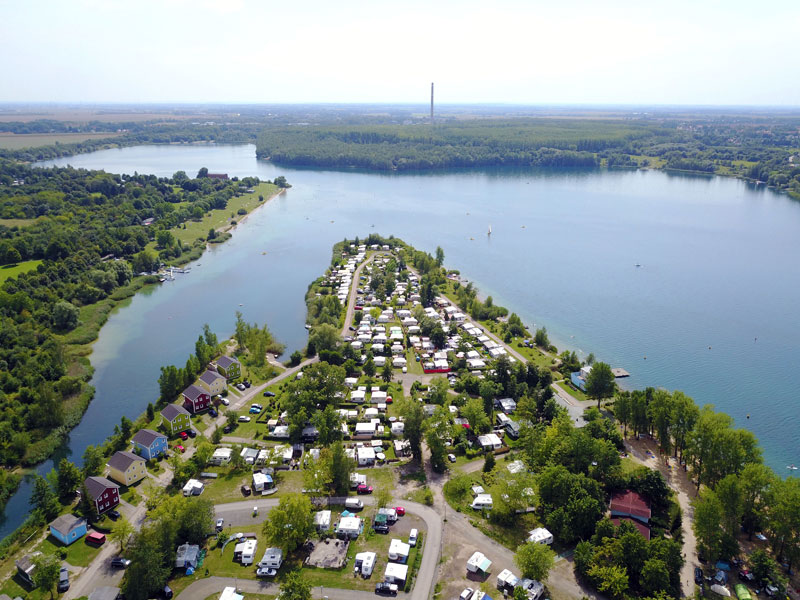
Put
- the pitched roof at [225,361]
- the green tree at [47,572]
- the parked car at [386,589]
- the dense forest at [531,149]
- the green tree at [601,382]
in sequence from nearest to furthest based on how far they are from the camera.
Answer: the green tree at [47,572] < the parked car at [386,589] < the green tree at [601,382] < the pitched roof at [225,361] < the dense forest at [531,149]

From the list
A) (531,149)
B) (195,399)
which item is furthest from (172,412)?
(531,149)

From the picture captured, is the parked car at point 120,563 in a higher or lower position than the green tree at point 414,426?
Answer: lower

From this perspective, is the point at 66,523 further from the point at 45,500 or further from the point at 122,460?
the point at 122,460

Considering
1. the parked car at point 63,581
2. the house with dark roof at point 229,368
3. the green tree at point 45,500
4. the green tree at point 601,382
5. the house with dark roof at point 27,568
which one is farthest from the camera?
the house with dark roof at point 229,368

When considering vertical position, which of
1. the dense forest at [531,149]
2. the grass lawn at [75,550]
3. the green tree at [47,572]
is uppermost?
the dense forest at [531,149]

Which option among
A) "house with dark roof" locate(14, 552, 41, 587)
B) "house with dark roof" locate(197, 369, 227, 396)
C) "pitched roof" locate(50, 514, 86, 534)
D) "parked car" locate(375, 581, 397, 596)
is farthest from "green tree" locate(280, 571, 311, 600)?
"house with dark roof" locate(197, 369, 227, 396)

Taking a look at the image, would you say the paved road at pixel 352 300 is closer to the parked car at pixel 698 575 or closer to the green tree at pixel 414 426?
the green tree at pixel 414 426

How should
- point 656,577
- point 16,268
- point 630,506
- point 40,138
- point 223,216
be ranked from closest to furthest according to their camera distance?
point 656,577
point 630,506
point 16,268
point 223,216
point 40,138

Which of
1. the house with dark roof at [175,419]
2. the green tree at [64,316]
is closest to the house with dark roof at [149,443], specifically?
the house with dark roof at [175,419]
